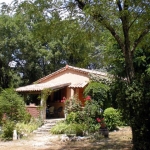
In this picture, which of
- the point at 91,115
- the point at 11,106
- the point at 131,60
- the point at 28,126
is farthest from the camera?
the point at 28,126

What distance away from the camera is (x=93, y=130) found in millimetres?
14461

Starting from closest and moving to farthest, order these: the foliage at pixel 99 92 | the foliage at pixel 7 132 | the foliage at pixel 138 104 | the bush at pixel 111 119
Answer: the foliage at pixel 138 104, the foliage at pixel 7 132, the bush at pixel 111 119, the foliage at pixel 99 92

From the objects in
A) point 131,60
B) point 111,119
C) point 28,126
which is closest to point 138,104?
point 131,60

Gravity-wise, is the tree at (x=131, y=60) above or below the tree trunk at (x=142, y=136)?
above

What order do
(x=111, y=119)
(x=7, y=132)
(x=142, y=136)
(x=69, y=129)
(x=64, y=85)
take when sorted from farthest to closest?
(x=64, y=85), (x=111, y=119), (x=69, y=129), (x=7, y=132), (x=142, y=136)

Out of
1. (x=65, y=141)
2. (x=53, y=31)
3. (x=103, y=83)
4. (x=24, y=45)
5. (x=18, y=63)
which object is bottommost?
(x=65, y=141)

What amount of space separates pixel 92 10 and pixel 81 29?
2.09 meters

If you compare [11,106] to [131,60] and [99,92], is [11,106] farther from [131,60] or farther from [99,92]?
[131,60]

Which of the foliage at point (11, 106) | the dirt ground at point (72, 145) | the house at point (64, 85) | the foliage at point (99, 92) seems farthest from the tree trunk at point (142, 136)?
the house at point (64, 85)

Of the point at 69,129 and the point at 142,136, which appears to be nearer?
the point at 142,136

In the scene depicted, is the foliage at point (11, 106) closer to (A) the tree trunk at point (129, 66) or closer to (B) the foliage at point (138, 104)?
(A) the tree trunk at point (129, 66)

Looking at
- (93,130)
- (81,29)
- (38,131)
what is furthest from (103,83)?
(81,29)

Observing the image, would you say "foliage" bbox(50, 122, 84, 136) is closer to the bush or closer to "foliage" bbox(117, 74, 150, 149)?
the bush

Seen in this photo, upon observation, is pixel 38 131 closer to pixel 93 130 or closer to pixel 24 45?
pixel 93 130
